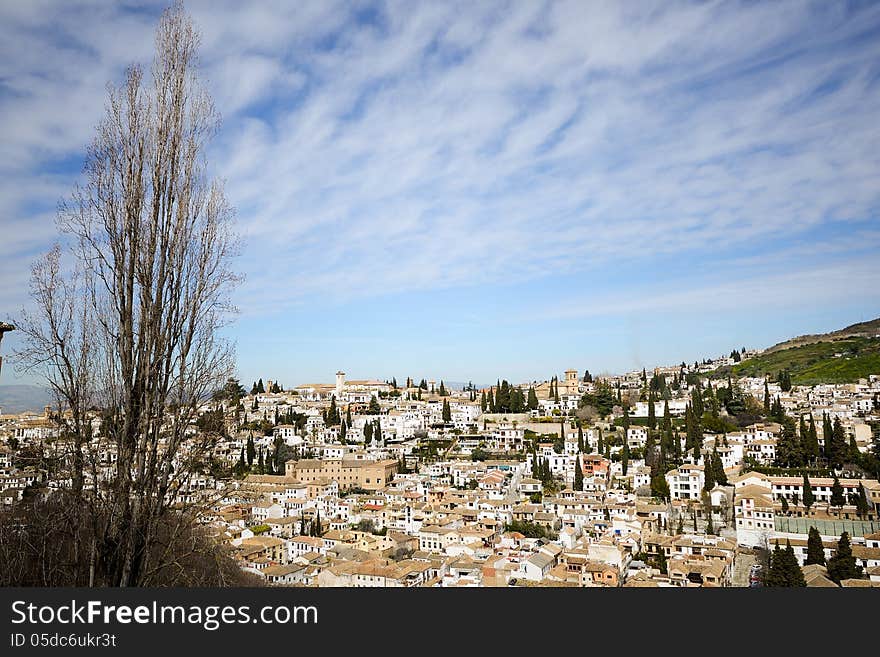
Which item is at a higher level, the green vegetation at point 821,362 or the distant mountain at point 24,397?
the green vegetation at point 821,362

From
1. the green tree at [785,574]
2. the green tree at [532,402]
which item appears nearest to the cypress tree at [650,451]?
the green tree at [532,402]

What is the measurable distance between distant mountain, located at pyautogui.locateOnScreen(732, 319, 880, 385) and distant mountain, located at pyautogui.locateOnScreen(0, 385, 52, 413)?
43.9m

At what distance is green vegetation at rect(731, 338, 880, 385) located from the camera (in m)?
39.8

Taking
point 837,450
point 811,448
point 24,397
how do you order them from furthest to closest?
point 811,448
point 837,450
point 24,397

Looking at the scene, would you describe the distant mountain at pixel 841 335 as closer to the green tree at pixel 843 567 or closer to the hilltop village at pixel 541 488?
the hilltop village at pixel 541 488

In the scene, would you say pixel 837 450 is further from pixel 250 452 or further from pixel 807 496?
pixel 250 452

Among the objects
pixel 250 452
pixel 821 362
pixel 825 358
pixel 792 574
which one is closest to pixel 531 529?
pixel 792 574

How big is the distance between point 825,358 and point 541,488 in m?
34.3

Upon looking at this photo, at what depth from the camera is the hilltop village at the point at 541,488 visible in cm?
1236

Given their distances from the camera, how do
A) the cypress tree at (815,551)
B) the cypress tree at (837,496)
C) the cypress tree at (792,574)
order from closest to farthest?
the cypress tree at (792,574) < the cypress tree at (815,551) < the cypress tree at (837,496)

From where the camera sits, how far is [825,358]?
45938 millimetres

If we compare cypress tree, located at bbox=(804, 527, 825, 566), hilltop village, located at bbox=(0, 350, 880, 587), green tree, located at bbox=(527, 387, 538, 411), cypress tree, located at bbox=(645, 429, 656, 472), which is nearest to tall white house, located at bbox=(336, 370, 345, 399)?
hilltop village, located at bbox=(0, 350, 880, 587)

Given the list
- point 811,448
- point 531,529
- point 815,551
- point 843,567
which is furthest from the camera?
point 811,448

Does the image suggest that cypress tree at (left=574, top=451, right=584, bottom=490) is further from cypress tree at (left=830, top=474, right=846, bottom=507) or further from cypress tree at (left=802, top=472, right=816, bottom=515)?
cypress tree at (left=830, top=474, right=846, bottom=507)
